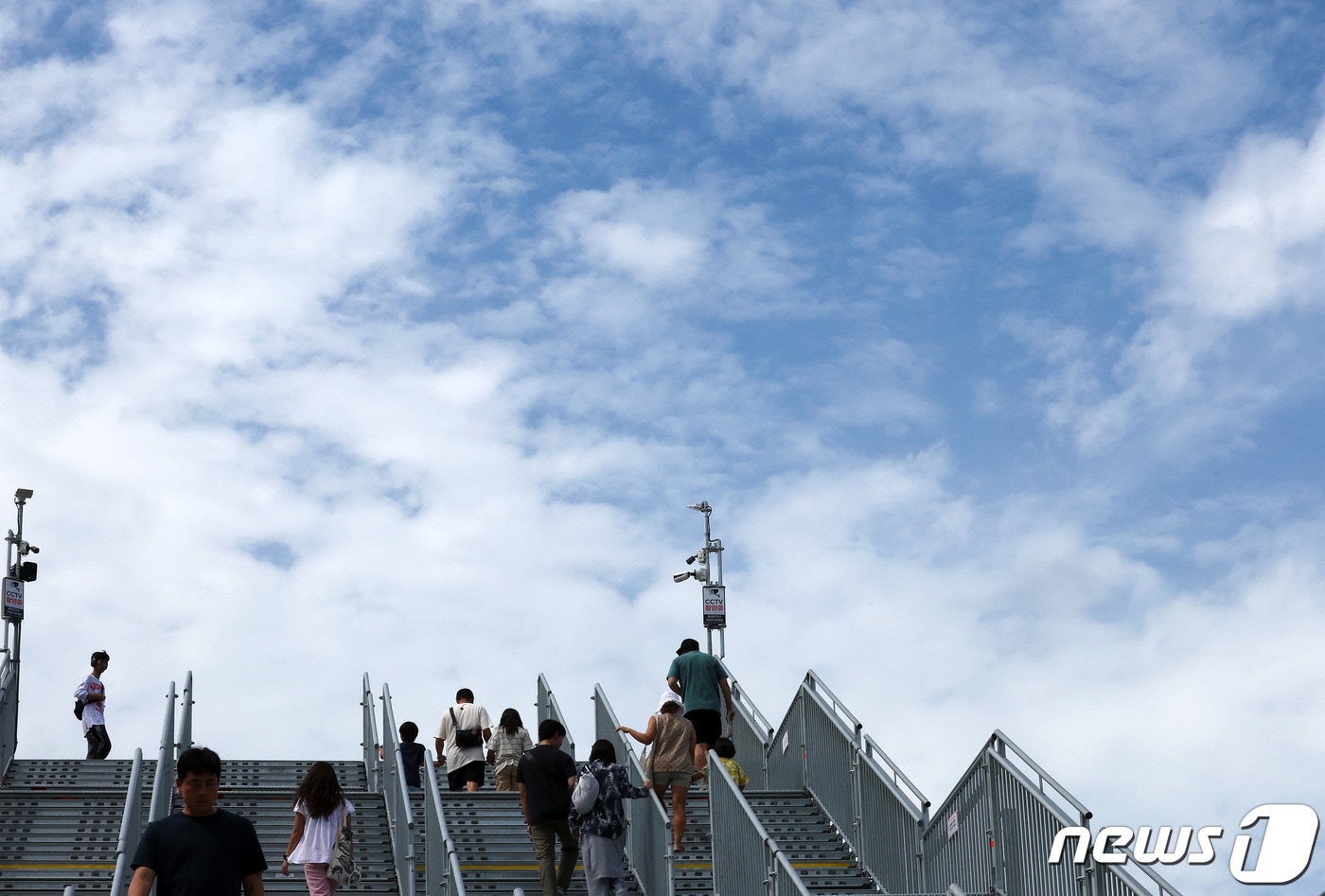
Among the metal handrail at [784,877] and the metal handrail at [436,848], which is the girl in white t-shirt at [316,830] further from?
the metal handrail at [784,877]

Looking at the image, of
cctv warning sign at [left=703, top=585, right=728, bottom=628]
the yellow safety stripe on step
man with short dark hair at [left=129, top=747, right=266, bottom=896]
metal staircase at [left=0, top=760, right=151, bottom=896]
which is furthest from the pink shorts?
cctv warning sign at [left=703, top=585, right=728, bottom=628]

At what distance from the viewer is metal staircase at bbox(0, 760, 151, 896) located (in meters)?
13.9

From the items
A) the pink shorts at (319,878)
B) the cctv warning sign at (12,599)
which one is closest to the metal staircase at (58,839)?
the pink shorts at (319,878)

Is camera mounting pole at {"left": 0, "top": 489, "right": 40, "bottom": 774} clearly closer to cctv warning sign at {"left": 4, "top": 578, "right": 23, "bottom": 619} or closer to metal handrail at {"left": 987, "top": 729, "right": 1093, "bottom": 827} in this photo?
cctv warning sign at {"left": 4, "top": 578, "right": 23, "bottom": 619}

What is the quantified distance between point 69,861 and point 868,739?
6783 mm

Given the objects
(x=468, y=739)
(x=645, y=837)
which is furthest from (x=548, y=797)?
(x=468, y=739)

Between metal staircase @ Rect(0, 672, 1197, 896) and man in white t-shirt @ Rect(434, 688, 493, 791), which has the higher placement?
man in white t-shirt @ Rect(434, 688, 493, 791)

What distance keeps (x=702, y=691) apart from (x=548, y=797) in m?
5.03

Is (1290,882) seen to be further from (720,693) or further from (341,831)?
(720,693)

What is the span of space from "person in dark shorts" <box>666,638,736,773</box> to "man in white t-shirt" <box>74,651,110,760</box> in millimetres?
7628

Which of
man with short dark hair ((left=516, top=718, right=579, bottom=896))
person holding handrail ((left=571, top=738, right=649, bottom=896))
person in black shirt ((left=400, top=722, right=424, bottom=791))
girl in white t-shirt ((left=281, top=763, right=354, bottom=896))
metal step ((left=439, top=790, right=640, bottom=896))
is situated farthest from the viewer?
person in black shirt ((left=400, top=722, right=424, bottom=791))

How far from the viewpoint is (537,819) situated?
Answer: 12422mm

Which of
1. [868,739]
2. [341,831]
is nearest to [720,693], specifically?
[868,739]

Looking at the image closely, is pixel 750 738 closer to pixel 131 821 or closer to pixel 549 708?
pixel 549 708
